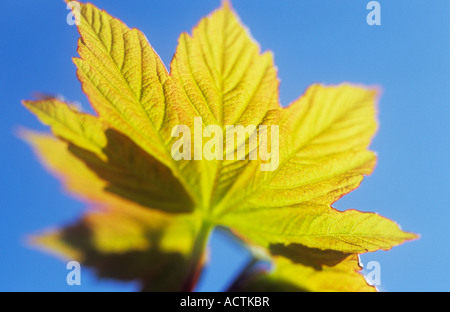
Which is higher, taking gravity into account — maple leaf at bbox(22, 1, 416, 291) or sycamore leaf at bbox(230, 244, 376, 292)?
maple leaf at bbox(22, 1, 416, 291)

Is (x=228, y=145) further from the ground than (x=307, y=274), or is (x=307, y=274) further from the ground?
(x=228, y=145)

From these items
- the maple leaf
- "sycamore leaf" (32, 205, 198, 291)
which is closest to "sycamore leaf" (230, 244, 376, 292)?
the maple leaf

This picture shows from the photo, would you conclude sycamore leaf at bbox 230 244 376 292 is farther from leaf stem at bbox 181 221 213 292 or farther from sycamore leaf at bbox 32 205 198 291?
sycamore leaf at bbox 32 205 198 291

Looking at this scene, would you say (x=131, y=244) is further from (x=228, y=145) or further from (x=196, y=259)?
(x=228, y=145)

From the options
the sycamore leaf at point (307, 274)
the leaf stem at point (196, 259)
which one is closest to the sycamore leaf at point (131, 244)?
the leaf stem at point (196, 259)

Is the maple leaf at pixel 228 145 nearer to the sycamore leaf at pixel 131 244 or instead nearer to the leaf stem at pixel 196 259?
the leaf stem at pixel 196 259

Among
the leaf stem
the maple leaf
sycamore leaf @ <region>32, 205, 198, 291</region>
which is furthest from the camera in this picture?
sycamore leaf @ <region>32, 205, 198, 291</region>

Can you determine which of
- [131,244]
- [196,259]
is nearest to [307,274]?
[196,259]
